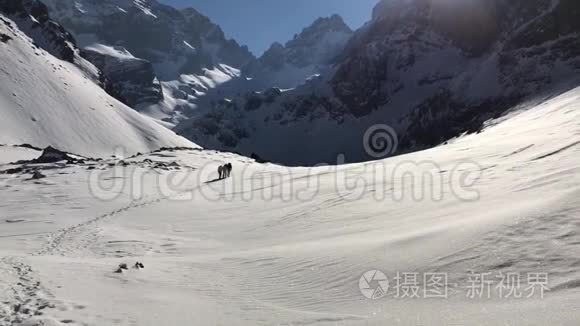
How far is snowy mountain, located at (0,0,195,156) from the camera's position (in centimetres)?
7862

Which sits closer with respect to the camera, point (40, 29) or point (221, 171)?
point (221, 171)

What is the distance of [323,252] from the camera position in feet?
39.2

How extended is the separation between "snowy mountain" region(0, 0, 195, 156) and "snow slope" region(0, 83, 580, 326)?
60741mm

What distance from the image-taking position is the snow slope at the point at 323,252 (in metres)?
7.71

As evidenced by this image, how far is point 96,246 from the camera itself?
16.9 m

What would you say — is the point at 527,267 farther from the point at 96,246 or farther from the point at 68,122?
the point at 68,122

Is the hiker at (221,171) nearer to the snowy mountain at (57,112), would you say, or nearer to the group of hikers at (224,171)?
the group of hikers at (224,171)

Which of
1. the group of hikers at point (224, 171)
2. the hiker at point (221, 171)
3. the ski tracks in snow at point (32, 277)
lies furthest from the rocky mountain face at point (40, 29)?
Result: the ski tracks in snow at point (32, 277)

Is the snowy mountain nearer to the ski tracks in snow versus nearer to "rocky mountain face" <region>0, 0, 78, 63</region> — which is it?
"rocky mountain face" <region>0, 0, 78, 63</region>

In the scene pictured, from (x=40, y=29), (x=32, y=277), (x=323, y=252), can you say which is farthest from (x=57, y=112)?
(x=323, y=252)

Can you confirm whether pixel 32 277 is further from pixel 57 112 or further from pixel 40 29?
pixel 40 29

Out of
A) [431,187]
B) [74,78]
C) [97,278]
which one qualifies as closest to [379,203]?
[431,187]

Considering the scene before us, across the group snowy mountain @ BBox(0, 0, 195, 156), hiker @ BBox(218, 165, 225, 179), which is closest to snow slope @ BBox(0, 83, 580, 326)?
hiker @ BBox(218, 165, 225, 179)

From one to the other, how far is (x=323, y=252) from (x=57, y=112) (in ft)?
287
